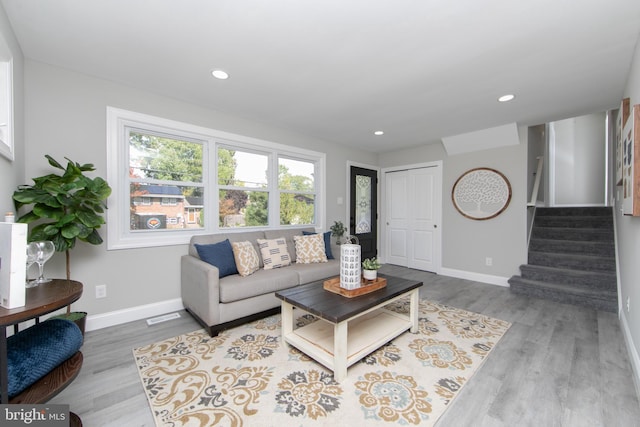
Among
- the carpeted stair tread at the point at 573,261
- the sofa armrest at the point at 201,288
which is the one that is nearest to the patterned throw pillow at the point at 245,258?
the sofa armrest at the point at 201,288

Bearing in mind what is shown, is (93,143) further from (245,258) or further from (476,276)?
(476,276)

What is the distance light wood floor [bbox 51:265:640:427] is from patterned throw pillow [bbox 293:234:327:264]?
1.38m

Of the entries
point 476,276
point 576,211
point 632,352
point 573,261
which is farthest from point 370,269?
point 576,211

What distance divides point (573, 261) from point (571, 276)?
41 centimetres

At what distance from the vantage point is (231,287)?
2.42 meters

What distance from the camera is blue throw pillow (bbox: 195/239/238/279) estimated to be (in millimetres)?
2674

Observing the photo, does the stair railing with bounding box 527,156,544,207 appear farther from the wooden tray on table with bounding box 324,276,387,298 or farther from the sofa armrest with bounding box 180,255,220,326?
the sofa armrest with bounding box 180,255,220,326

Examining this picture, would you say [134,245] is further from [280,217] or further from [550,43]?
[550,43]

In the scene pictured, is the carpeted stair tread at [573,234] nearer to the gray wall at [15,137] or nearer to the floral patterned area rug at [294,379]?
the floral patterned area rug at [294,379]

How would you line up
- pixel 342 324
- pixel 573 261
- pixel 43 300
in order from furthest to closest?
pixel 573 261, pixel 342 324, pixel 43 300

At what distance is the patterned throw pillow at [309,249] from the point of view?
3375 mm

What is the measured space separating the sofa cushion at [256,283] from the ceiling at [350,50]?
189 centimetres

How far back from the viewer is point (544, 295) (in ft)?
11.0

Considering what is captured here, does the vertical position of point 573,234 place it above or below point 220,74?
below
